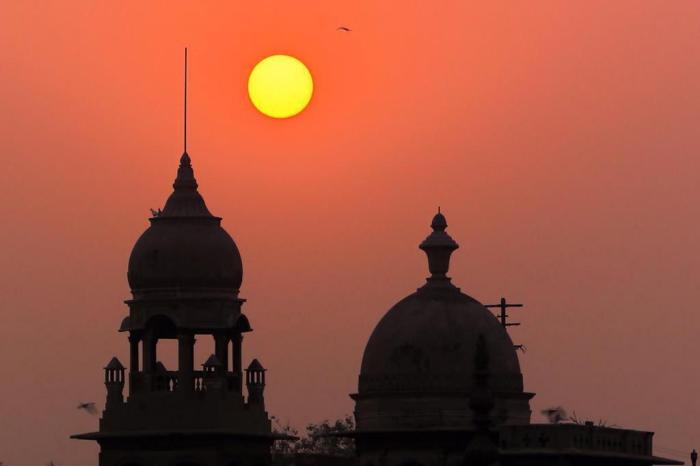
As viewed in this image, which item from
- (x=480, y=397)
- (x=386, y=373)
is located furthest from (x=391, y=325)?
(x=480, y=397)

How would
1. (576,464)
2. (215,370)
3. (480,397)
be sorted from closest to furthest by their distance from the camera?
(480,397)
(576,464)
(215,370)

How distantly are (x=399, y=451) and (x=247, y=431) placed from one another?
638 centimetres

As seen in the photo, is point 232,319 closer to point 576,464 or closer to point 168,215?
point 168,215

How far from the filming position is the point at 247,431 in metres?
117

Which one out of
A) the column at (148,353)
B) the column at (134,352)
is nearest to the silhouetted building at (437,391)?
the column at (148,353)

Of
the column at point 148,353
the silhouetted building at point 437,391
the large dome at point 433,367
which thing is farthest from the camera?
the column at point 148,353

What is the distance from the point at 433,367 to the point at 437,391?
0.77 meters

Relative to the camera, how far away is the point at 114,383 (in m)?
118

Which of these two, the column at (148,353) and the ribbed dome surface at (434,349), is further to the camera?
the column at (148,353)

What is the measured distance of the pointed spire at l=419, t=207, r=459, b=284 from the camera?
115375 millimetres

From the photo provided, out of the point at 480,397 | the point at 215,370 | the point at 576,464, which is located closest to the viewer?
the point at 480,397

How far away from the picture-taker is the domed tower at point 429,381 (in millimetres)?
112312

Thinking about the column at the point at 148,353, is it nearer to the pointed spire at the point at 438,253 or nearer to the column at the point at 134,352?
the column at the point at 134,352

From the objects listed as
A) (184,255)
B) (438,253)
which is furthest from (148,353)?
(438,253)
